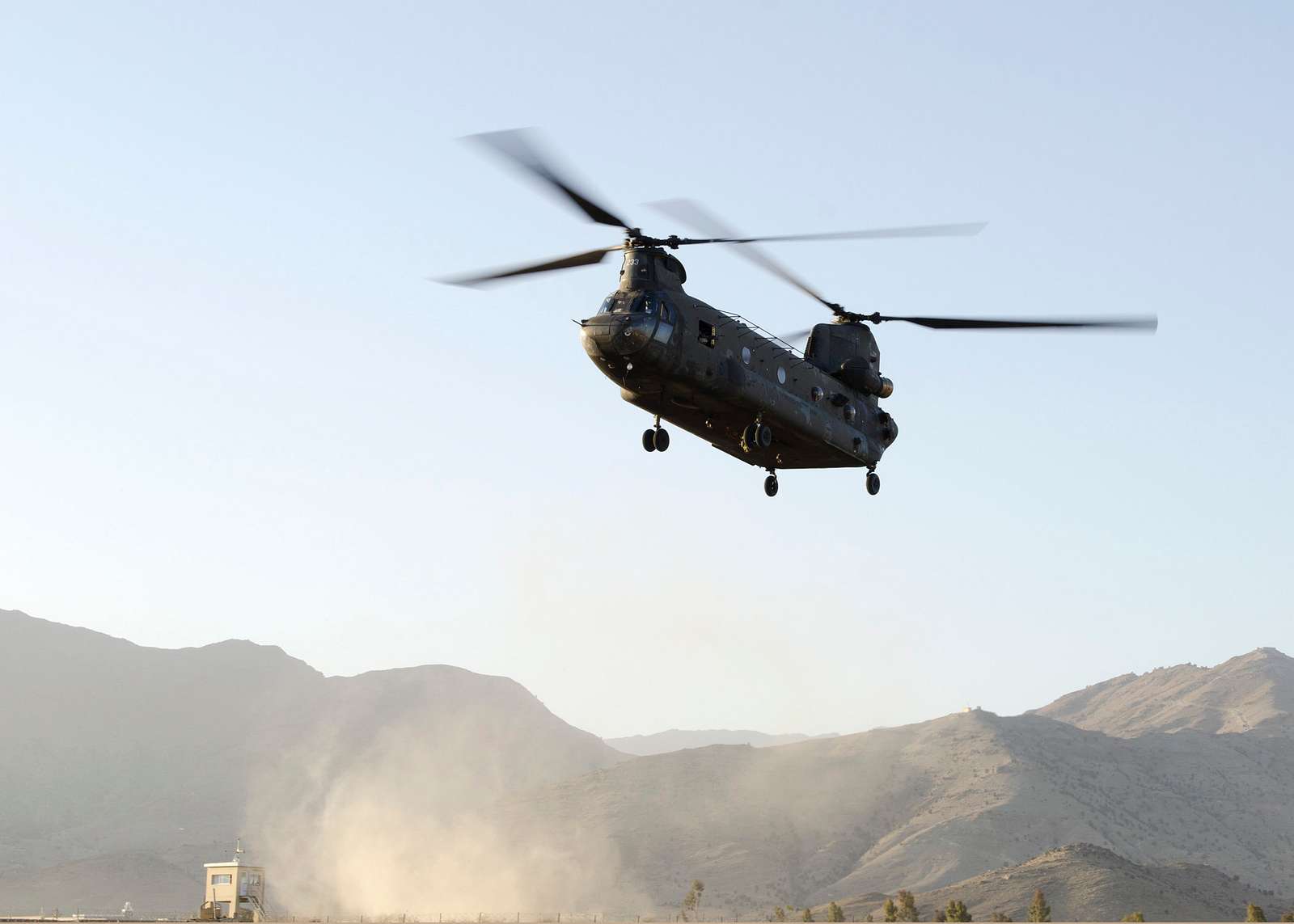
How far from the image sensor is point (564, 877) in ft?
584

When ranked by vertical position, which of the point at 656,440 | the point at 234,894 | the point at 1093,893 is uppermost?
the point at 656,440

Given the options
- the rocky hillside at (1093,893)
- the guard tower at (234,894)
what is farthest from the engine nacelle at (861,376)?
the rocky hillside at (1093,893)

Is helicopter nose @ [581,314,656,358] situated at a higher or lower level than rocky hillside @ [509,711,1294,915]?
higher

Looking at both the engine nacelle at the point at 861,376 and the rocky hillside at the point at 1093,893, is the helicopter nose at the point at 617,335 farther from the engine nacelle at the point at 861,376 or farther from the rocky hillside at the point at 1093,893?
the rocky hillside at the point at 1093,893

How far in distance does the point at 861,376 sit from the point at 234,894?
60801 millimetres

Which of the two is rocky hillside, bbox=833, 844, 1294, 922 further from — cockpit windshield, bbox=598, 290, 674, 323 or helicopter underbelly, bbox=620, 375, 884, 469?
cockpit windshield, bbox=598, 290, 674, 323

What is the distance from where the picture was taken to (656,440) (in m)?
39.2

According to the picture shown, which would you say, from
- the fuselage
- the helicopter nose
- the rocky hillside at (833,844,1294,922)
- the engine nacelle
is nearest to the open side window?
the fuselage

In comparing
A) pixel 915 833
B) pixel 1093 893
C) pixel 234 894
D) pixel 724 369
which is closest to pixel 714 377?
pixel 724 369

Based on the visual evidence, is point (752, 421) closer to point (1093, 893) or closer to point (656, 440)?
point (656, 440)

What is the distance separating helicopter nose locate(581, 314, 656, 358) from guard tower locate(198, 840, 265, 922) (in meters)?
62.0

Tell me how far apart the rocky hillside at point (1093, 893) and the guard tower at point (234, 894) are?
64715mm

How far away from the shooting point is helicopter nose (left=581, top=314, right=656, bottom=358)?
36.5 meters

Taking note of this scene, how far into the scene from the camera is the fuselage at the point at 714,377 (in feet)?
121
